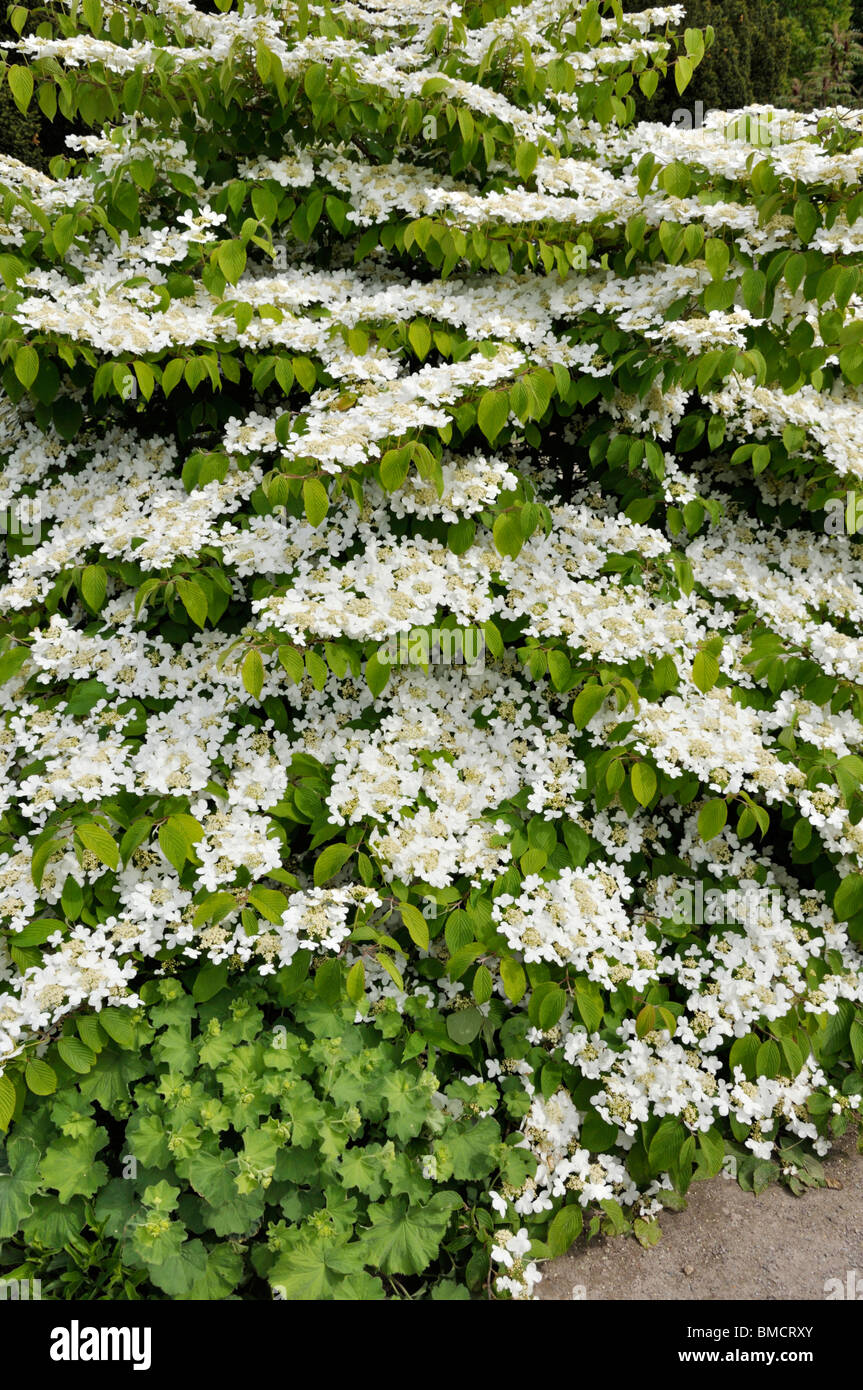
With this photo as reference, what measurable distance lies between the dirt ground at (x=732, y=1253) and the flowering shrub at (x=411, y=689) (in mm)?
73

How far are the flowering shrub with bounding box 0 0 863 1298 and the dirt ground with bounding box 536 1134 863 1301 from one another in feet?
0.24

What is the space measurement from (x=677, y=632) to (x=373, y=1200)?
5.48 ft

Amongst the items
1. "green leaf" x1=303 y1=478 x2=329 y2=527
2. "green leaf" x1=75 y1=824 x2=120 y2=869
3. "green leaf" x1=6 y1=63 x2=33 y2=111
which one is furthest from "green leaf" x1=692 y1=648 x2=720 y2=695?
"green leaf" x1=6 y1=63 x2=33 y2=111

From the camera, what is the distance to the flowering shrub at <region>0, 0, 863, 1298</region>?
210cm

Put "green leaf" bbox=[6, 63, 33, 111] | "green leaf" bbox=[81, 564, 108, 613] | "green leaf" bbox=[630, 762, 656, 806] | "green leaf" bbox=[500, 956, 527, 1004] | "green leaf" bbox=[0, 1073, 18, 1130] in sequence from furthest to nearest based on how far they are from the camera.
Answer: "green leaf" bbox=[6, 63, 33, 111]
"green leaf" bbox=[81, 564, 108, 613]
"green leaf" bbox=[630, 762, 656, 806]
"green leaf" bbox=[500, 956, 527, 1004]
"green leaf" bbox=[0, 1073, 18, 1130]

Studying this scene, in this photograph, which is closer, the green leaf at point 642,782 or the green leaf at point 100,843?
the green leaf at point 100,843

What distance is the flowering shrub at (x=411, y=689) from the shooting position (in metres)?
2.10

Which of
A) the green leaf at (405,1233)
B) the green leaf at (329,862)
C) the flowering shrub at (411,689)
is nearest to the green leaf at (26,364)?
the flowering shrub at (411,689)

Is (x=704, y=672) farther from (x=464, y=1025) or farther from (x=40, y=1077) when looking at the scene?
(x=40, y=1077)

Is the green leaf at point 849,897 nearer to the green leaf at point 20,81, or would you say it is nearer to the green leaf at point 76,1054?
the green leaf at point 76,1054

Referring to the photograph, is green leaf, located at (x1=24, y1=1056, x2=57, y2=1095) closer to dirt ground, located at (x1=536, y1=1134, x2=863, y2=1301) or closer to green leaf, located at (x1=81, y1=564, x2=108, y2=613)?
green leaf, located at (x1=81, y1=564, x2=108, y2=613)

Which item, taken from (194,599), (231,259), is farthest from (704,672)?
(231,259)

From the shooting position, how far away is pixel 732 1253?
2.35m
